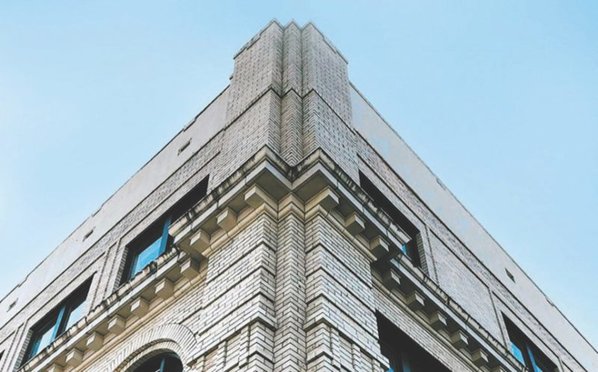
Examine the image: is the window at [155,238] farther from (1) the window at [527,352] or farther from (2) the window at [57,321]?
(1) the window at [527,352]

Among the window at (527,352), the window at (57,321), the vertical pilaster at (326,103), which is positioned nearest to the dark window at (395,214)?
the vertical pilaster at (326,103)

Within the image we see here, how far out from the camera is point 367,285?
1029cm

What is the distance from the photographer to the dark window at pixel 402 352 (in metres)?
11.3

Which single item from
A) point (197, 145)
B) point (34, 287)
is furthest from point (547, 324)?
point (34, 287)

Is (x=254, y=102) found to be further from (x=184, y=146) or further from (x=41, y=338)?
(x=41, y=338)

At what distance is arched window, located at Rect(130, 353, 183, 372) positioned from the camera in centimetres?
1047

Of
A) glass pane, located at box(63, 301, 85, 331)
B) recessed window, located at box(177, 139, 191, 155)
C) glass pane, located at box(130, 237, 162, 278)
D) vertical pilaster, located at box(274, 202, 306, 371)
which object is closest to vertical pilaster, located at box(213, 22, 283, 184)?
vertical pilaster, located at box(274, 202, 306, 371)

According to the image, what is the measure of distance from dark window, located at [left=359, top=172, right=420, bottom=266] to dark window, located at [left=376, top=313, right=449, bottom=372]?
2934 mm

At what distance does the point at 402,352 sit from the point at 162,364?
13.1ft

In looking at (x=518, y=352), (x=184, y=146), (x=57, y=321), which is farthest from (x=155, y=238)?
(x=518, y=352)

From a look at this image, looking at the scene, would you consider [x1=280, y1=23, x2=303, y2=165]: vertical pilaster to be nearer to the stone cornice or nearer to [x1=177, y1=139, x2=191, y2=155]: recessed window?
the stone cornice

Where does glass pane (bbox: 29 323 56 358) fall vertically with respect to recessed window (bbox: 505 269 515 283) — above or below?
below

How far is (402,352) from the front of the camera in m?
11.6

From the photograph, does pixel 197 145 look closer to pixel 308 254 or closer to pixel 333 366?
pixel 308 254
